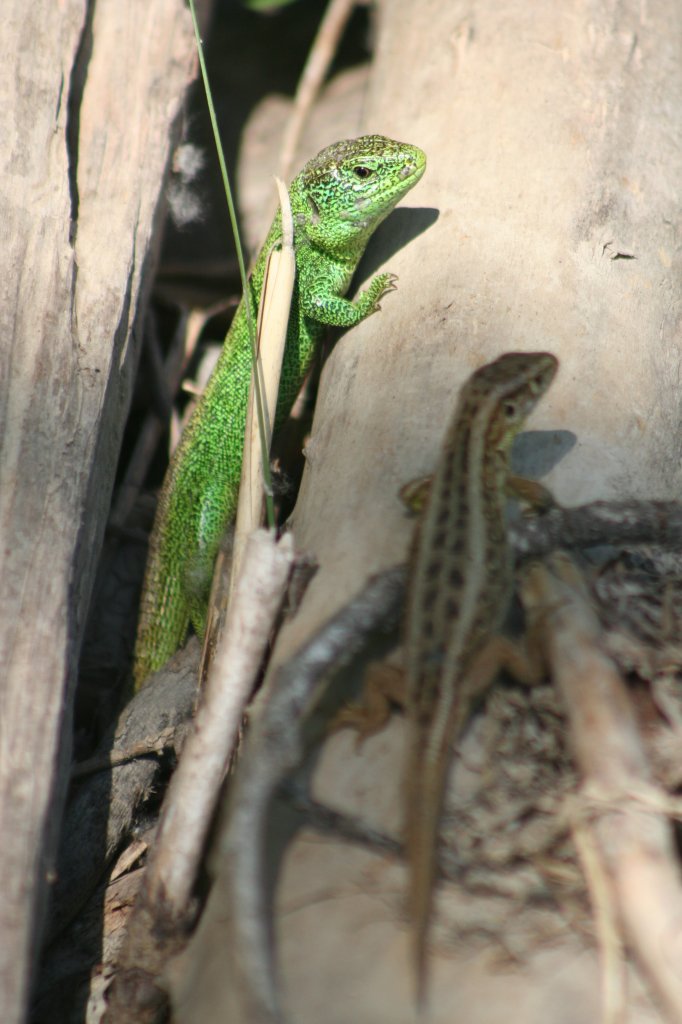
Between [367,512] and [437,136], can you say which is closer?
[367,512]

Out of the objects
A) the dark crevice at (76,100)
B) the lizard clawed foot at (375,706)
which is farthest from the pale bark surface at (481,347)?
the dark crevice at (76,100)

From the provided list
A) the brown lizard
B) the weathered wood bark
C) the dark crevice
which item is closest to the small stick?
the brown lizard

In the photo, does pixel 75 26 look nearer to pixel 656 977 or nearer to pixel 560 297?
pixel 560 297

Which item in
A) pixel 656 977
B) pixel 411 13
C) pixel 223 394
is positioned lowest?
pixel 656 977

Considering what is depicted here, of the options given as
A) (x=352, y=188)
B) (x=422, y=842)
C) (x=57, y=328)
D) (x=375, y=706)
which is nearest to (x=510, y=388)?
(x=375, y=706)

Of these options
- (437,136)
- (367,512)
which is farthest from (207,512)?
(437,136)

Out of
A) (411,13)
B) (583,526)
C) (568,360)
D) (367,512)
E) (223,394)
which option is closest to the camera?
(583,526)

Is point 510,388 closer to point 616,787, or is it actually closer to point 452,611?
point 452,611
